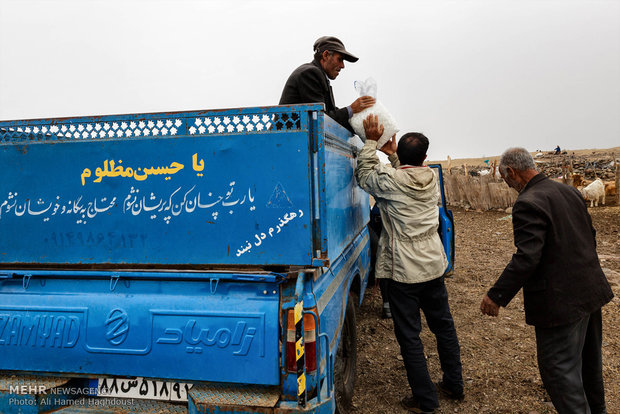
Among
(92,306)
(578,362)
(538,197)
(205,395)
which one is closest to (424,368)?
(578,362)

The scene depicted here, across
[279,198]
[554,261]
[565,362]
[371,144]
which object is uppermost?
[371,144]

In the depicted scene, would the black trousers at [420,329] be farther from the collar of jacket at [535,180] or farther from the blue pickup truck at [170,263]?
the collar of jacket at [535,180]

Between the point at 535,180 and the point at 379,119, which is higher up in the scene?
the point at 379,119

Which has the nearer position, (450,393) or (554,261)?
(554,261)

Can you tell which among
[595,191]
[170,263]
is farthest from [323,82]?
[595,191]

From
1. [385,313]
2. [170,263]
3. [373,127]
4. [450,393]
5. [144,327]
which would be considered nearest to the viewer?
[144,327]

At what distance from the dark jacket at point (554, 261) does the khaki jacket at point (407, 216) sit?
62 centimetres

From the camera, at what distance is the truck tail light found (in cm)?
207

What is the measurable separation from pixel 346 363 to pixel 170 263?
1683mm

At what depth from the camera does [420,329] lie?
10.1 feet

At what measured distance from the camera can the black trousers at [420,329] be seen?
309cm

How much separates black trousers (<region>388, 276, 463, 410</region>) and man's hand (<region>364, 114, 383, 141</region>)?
3.98ft

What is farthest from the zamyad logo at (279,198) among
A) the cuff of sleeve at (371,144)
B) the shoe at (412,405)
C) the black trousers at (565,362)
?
the shoe at (412,405)

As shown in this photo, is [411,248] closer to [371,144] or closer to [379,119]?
[371,144]
